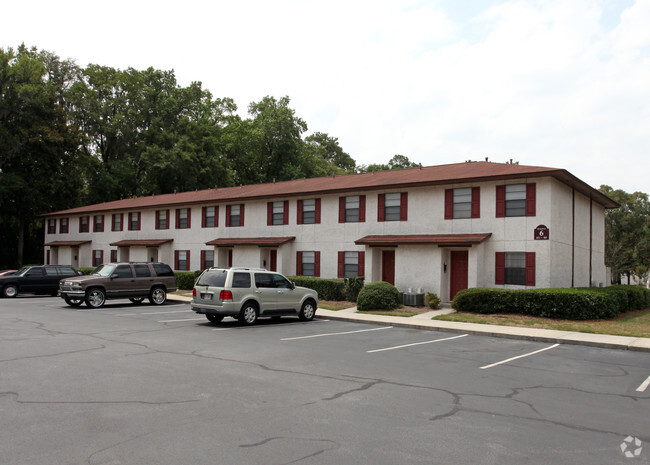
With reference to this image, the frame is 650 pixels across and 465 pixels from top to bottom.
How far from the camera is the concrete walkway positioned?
13.3 meters

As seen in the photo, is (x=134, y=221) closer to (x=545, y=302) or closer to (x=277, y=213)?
(x=277, y=213)

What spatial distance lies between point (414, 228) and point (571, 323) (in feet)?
29.2

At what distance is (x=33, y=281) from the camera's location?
90.5ft

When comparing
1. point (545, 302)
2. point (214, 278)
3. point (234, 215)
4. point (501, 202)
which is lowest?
point (545, 302)

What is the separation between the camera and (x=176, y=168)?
51.5 m

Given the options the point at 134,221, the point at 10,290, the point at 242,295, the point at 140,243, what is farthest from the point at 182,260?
the point at 242,295

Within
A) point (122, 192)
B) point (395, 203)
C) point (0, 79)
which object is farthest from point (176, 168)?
point (395, 203)

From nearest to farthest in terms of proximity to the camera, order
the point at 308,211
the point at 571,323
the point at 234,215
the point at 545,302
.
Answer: the point at 571,323 < the point at 545,302 < the point at 308,211 < the point at 234,215

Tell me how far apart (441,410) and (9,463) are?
504cm

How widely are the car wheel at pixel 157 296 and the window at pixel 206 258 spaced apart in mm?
10157

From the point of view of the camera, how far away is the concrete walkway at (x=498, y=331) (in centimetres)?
1329

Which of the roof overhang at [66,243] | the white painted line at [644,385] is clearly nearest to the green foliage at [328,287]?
the white painted line at [644,385]

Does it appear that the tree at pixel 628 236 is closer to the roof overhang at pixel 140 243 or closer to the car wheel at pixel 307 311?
the car wheel at pixel 307 311

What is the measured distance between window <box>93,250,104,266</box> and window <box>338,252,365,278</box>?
81.8 ft
